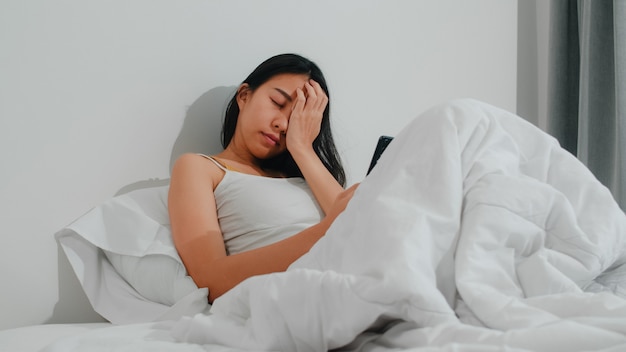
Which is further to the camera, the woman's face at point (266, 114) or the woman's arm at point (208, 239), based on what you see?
the woman's face at point (266, 114)

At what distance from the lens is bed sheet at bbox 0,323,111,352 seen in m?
1.05

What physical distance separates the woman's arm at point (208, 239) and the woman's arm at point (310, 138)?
0.77 feet

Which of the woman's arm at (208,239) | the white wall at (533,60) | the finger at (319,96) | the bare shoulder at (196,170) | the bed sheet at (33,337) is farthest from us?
the white wall at (533,60)

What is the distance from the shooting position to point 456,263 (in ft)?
2.69

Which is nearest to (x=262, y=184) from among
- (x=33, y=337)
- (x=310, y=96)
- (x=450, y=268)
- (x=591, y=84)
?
(x=310, y=96)

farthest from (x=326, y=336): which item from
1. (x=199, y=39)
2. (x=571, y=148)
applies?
(x=571, y=148)

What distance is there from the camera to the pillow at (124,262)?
138 centimetres

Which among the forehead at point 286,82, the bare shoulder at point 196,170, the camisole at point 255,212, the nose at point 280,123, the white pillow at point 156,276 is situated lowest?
the white pillow at point 156,276

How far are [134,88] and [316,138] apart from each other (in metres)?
0.51

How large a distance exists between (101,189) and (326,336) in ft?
3.17

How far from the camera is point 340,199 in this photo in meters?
1.19

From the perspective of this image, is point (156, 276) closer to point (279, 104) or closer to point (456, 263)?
point (279, 104)

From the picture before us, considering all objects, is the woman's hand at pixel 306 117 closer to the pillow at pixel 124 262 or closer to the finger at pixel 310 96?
the finger at pixel 310 96

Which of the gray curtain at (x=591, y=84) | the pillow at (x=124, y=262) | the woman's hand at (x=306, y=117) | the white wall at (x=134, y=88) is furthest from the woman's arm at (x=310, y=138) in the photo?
the gray curtain at (x=591, y=84)
